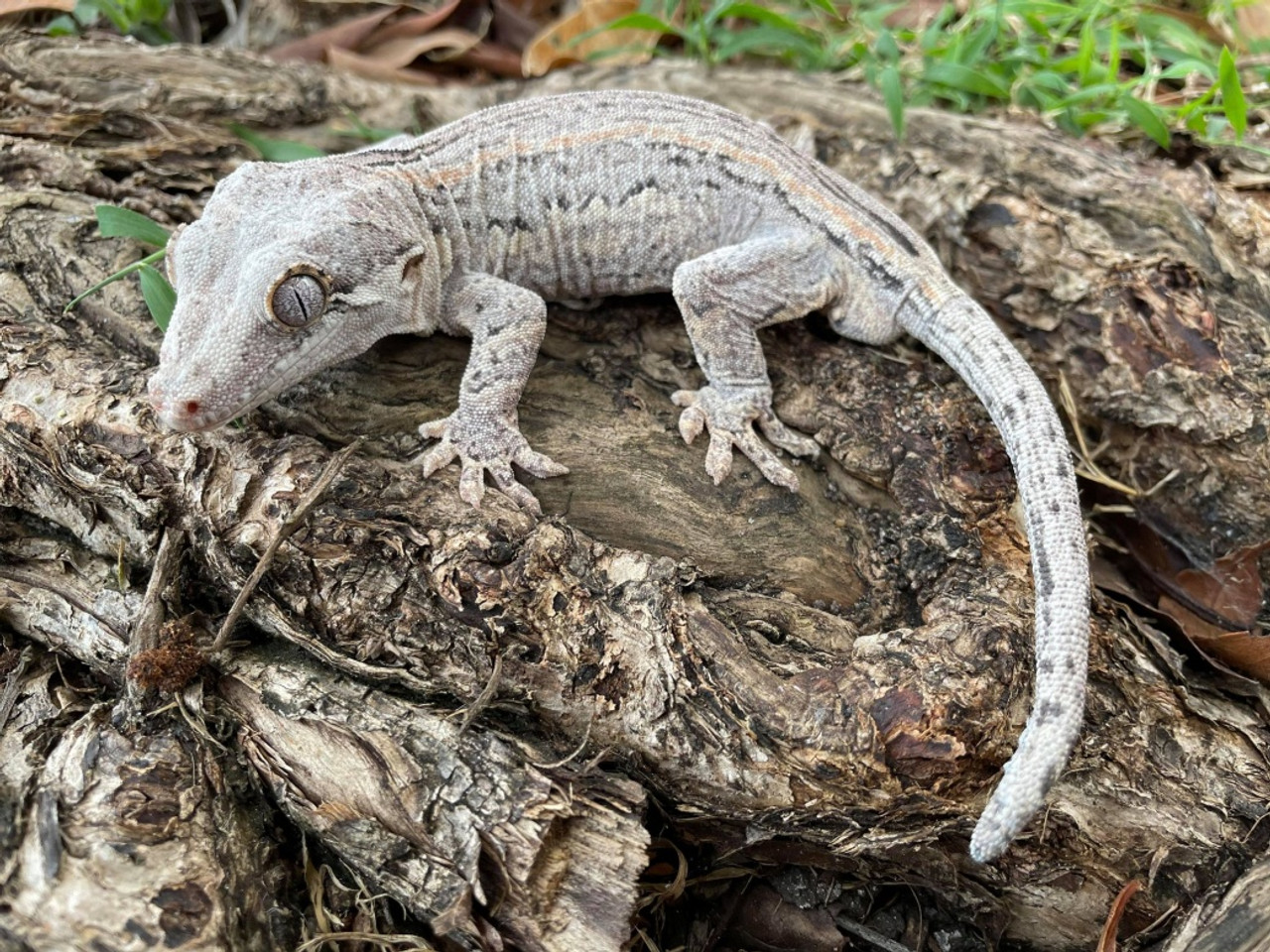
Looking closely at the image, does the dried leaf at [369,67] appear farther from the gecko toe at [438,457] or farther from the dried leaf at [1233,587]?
the dried leaf at [1233,587]

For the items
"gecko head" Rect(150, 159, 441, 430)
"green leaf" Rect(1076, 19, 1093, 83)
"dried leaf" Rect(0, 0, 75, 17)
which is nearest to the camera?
"gecko head" Rect(150, 159, 441, 430)

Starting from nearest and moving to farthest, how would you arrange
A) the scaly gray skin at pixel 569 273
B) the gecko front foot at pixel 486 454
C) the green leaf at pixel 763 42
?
1. the scaly gray skin at pixel 569 273
2. the gecko front foot at pixel 486 454
3. the green leaf at pixel 763 42

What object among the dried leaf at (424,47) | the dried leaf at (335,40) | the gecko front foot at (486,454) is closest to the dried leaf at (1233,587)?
the gecko front foot at (486,454)

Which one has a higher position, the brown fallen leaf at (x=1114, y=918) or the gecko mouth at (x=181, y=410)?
the gecko mouth at (x=181, y=410)

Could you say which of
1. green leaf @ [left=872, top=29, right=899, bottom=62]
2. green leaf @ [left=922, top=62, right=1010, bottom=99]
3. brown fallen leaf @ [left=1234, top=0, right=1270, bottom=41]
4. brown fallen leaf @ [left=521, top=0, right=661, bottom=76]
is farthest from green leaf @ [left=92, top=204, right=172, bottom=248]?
brown fallen leaf @ [left=1234, top=0, right=1270, bottom=41]

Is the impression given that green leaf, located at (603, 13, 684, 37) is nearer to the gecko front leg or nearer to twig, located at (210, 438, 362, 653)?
the gecko front leg

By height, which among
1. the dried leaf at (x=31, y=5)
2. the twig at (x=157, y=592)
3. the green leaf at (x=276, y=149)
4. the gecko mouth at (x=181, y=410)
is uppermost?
the dried leaf at (x=31, y=5)
